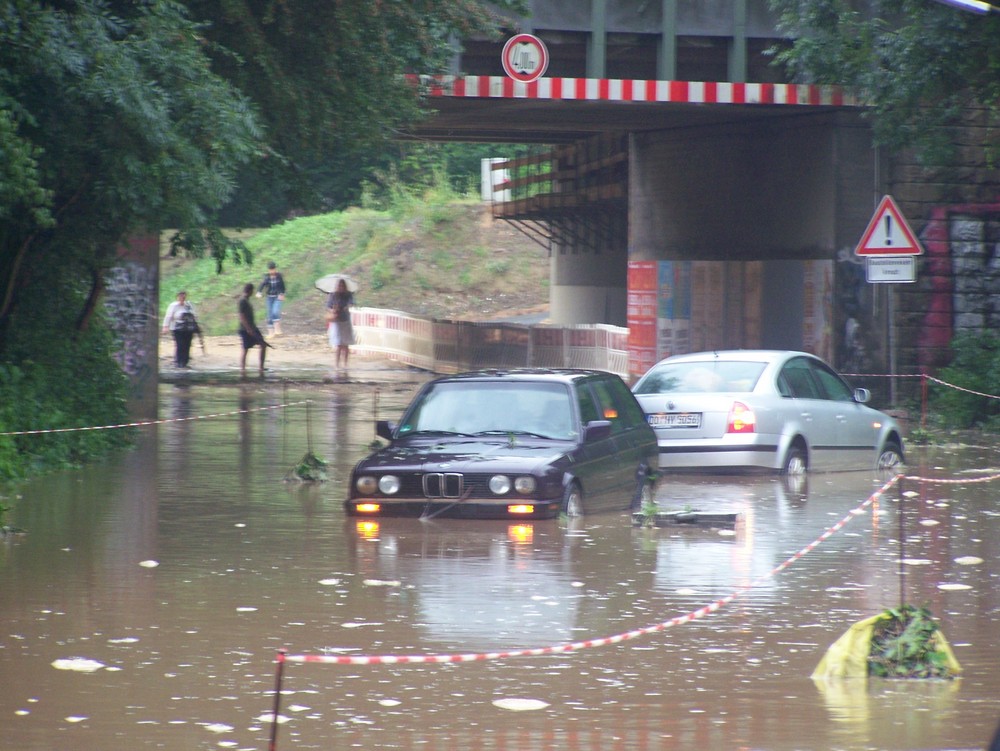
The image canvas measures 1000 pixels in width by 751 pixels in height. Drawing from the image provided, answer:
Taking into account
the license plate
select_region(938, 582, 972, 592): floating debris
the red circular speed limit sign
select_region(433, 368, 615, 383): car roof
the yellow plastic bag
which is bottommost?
select_region(938, 582, 972, 592): floating debris

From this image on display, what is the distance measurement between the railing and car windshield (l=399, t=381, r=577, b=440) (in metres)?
17.3

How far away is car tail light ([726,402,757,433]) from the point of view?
632 inches

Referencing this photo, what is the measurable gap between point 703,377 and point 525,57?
815 cm

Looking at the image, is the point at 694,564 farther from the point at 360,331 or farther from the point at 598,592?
the point at 360,331

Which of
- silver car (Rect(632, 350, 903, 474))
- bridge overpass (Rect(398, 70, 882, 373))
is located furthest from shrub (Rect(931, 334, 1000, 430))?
silver car (Rect(632, 350, 903, 474))

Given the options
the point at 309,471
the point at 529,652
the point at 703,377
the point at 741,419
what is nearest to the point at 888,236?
the point at 703,377

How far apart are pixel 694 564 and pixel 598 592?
1360 mm

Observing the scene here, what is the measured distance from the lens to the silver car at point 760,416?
52.9ft

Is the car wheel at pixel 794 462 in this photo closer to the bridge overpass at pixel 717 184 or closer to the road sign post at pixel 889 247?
the road sign post at pixel 889 247

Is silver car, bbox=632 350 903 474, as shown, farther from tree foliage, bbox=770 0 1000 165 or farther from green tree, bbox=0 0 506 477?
tree foliage, bbox=770 0 1000 165

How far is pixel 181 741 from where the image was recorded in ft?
21.1

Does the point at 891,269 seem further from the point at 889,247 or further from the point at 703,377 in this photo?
the point at 703,377

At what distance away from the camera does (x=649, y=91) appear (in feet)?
79.0

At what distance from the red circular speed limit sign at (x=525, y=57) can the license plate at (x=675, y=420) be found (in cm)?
847
